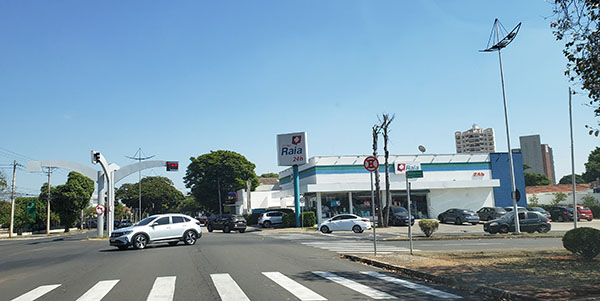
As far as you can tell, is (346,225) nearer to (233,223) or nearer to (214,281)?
(233,223)

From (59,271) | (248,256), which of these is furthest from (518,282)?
(59,271)

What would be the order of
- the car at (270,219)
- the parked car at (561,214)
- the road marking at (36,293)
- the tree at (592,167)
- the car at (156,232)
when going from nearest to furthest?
the road marking at (36,293) < the car at (156,232) < the parked car at (561,214) < the car at (270,219) < the tree at (592,167)

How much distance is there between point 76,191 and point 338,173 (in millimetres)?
36954

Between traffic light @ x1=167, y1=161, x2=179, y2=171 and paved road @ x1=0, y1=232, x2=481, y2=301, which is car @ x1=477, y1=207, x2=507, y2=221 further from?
paved road @ x1=0, y1=232, x2=481, y2=301

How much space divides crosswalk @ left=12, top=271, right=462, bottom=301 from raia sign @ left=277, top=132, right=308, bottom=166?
98.6ft

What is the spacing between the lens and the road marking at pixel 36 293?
861 cm

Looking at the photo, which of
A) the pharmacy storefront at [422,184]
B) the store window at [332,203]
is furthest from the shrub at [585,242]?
the store window at [332,203]

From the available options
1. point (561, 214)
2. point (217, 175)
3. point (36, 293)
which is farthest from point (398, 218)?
point (217, 175)

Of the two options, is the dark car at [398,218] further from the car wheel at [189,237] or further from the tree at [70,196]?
the tree at [70,196]

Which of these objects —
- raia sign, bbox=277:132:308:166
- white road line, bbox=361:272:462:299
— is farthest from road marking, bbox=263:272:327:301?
raia sign, bbox=277:132:308:166

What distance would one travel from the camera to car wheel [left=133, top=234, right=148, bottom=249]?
20.1m

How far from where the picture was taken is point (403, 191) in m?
45.2

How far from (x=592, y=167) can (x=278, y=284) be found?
97.3 meters

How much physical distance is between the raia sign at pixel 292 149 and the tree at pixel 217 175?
32.6m
